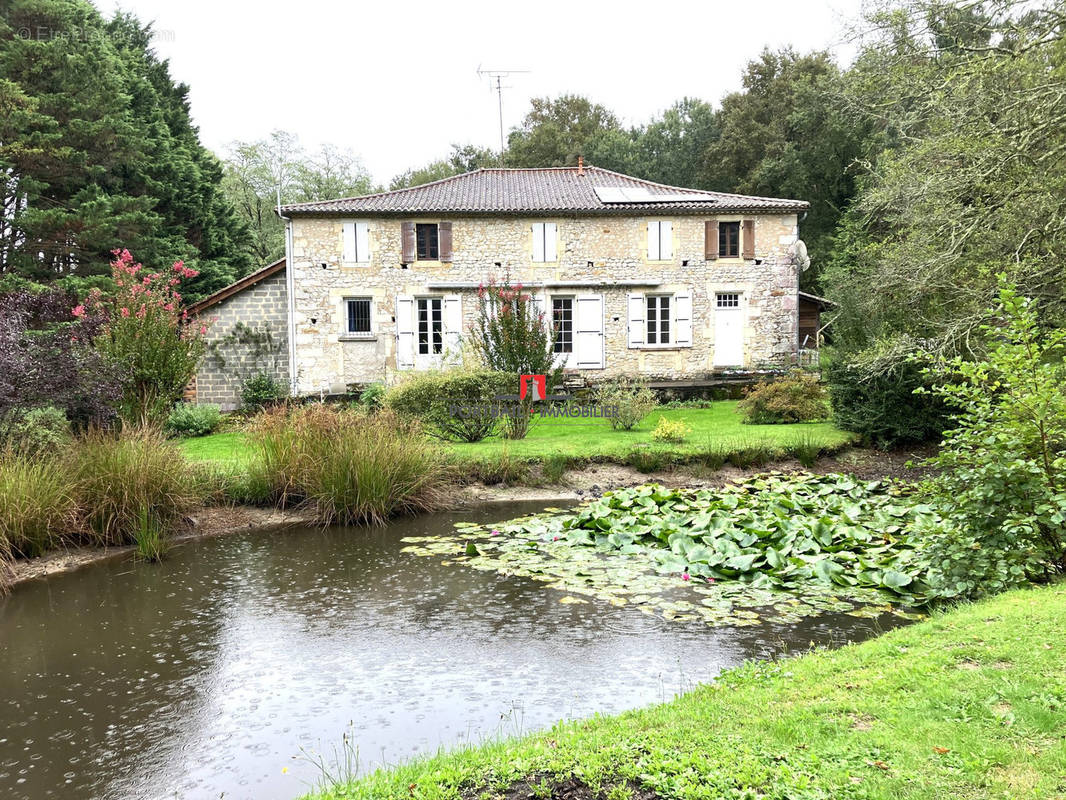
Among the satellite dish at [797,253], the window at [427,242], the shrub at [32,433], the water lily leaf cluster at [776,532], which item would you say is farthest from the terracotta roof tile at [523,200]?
the water lily leaf cluster at [776,532]

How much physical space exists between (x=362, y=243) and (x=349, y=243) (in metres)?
0.33

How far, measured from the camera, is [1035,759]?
9.08ft

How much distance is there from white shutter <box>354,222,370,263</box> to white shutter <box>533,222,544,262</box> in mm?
4314

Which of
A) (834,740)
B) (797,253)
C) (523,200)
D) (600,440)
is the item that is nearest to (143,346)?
(600,440)

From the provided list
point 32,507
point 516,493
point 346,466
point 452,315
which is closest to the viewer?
point 32,507

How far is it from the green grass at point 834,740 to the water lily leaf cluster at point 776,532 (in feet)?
7.24

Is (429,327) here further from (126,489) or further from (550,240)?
(126,489)

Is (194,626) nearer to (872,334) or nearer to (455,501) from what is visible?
(455,501)

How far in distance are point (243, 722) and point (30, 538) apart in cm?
473

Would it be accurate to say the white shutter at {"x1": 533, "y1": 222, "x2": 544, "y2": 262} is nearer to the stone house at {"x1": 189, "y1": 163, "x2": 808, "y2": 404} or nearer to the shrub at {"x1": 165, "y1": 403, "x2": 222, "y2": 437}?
the stone house at {"x1": 189, "y1": 163, "x2": 808, "y2": 404}

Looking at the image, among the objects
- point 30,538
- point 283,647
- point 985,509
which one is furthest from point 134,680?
point 985,509

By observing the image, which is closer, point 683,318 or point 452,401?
point 452,401

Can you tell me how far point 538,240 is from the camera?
20.2 meters

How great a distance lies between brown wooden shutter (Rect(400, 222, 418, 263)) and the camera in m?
19.9
